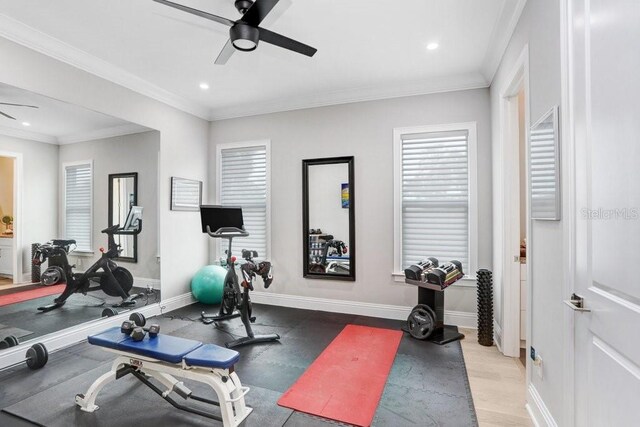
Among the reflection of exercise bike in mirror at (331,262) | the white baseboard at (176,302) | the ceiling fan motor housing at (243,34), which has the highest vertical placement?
the ceiling fan motor housing at (243,34)

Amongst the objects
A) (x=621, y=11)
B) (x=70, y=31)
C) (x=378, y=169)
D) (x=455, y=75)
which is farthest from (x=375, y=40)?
(x=70, y=31)

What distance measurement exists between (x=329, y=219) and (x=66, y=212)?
3.08 meters

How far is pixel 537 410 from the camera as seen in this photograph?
199 cm

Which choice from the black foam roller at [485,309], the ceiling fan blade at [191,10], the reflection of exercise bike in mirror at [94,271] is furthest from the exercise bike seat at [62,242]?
the black foam roller at [485,309]

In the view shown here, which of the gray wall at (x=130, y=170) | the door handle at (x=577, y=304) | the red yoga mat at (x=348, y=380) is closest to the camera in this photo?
the door handle at (x=577, y=304)

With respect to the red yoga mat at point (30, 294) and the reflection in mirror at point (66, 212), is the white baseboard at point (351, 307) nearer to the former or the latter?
the reflection in mirror at point (66, 212)

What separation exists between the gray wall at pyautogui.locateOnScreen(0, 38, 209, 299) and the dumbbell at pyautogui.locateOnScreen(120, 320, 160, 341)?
206 cm

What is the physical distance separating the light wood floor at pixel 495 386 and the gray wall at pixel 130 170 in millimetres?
3912

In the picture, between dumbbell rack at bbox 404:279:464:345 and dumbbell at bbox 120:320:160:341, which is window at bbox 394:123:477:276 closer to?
dumbbell rack at bbox 404:279:464:345

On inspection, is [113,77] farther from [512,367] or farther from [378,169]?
[512,367]

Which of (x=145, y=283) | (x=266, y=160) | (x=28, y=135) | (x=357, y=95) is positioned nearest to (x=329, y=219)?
(x=266, y=160)

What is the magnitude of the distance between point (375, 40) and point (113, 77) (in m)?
3.03

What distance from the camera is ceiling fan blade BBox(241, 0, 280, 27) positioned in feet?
6.90

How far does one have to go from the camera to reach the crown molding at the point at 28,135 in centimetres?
291
